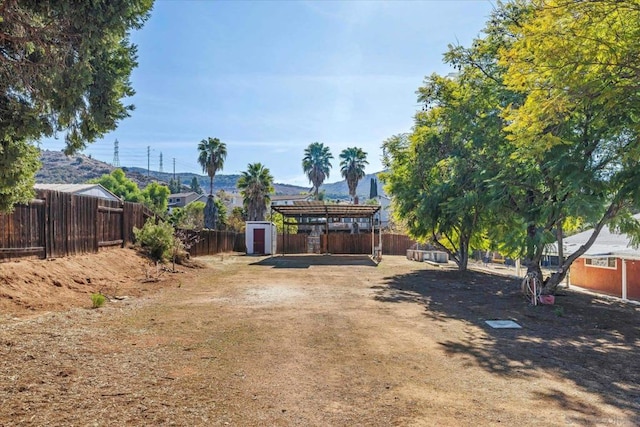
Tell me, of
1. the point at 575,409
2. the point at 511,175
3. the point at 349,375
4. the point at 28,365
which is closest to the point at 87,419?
the point at 28,365

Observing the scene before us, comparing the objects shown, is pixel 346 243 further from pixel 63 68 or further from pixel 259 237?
pixel 63 68

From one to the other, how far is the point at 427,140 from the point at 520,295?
710 cm

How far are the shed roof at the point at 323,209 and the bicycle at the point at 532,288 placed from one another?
1406 centimetres

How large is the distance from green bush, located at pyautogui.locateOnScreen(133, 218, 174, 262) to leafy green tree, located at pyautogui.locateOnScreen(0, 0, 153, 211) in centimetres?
1036

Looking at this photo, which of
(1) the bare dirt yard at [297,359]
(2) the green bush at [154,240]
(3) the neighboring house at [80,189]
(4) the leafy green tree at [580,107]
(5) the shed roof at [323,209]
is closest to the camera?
(1) the bare dirt yard at [297,359]

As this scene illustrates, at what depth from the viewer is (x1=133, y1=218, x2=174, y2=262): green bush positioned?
15.1m

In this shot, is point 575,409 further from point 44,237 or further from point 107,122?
point 44,237

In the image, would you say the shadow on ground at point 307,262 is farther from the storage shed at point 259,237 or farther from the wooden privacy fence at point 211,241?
the storage shed at point 259,237

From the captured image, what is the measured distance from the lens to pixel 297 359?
504cm

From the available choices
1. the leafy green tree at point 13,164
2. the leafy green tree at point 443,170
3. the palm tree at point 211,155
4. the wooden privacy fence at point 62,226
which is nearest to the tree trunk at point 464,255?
the leafy green tree at point 443,170

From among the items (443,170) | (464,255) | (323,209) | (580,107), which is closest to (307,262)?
(323,209)

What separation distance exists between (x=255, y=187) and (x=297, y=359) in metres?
31.4

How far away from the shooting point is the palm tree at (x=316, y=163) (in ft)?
166

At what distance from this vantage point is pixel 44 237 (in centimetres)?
969
